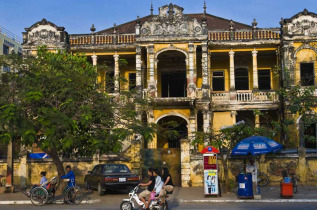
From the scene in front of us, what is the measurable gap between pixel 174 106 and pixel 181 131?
7.76 ft

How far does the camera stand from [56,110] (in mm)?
15188

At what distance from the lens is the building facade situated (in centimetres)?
2564

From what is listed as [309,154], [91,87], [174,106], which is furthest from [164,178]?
[174,106]

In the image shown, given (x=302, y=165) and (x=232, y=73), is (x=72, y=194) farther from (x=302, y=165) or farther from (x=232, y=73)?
(x=232, y=73)

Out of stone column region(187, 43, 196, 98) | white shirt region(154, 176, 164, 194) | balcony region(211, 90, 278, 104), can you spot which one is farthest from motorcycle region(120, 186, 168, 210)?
balcony region(211, 90, 278, 104)

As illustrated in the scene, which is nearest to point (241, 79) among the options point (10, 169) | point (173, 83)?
point (173, 83)

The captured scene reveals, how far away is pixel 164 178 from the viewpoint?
42.4ft

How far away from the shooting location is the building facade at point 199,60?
25641 mm

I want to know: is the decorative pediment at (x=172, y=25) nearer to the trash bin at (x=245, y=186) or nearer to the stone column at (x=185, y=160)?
the stone column at (x=185, y=160)

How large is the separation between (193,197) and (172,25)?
41.9ft

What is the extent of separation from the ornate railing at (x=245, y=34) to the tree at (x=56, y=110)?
11.4m

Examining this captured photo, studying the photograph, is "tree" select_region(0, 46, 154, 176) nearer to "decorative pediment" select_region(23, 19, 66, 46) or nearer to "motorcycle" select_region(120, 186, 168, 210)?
"motorcycle" select_region(120, 186, 168, 210)

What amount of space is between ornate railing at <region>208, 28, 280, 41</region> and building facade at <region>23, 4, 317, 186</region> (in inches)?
2.5

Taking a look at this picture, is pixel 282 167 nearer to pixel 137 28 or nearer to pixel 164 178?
pixel 164 178
